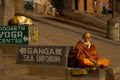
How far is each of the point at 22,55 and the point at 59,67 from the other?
3.91ft

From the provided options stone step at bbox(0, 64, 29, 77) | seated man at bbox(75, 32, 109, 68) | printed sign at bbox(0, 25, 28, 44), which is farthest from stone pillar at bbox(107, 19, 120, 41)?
seated man at bbox(75, 32, 109, 68)

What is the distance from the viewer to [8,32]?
11977 mm

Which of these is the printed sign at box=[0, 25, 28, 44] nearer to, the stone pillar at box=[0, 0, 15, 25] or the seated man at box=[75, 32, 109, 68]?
the stone pillar at box=[0, 0, 15, 25]

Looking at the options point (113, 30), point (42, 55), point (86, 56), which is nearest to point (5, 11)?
point (42, 55)

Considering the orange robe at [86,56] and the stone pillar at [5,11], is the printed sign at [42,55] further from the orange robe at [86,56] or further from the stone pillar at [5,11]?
the stone pillar at [5,11]

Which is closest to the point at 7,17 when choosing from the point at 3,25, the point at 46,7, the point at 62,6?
the point at 3,25

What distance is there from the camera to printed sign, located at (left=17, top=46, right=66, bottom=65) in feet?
32.7

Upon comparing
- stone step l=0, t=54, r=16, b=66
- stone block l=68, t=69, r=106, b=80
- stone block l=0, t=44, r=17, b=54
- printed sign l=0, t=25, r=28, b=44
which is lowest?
stone block l=68, t=69, r=106, b=80

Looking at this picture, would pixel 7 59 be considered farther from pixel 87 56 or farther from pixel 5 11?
pixel 5 11

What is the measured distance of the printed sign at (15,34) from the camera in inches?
466

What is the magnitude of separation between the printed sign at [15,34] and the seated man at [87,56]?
283cm

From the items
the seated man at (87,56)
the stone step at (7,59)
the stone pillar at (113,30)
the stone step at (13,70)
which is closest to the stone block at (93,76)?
the seated man at (87,56)

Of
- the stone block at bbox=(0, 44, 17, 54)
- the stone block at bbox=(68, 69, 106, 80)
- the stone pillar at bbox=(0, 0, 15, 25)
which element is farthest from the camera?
the stone pillar at bbox=(0, 0, 15, 25)

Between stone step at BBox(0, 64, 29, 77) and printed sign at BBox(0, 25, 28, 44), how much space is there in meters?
1.54
